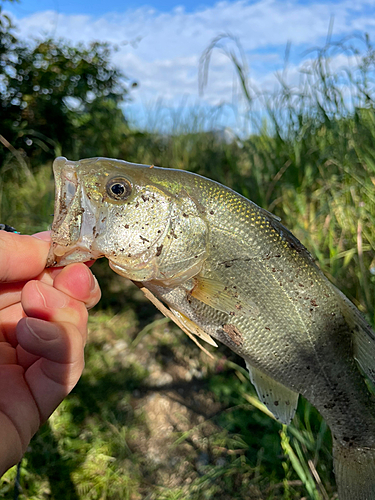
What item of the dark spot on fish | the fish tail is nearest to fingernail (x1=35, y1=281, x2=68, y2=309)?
the dark spot on fish

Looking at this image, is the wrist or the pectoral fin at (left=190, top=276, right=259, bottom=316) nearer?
the wrist

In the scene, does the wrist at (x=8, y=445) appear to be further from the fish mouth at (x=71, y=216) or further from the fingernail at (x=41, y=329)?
the fish mouth at (x=71, y=216)

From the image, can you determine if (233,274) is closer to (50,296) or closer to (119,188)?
(119,188)

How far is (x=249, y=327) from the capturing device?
4.21 feet

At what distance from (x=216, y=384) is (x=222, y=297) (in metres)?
2.03

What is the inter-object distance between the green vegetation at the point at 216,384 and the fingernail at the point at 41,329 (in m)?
1.07

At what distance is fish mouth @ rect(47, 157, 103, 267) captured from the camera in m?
1.15

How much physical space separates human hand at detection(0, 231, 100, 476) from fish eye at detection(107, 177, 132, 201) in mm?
258

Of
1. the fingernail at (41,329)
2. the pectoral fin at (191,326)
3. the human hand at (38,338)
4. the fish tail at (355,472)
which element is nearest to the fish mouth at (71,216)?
the human hand at (38,338)

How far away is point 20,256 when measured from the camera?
4.15ft

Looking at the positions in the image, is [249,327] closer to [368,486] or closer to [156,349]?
[368,486]

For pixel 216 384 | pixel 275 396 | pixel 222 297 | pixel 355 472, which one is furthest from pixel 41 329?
pixel 216 384

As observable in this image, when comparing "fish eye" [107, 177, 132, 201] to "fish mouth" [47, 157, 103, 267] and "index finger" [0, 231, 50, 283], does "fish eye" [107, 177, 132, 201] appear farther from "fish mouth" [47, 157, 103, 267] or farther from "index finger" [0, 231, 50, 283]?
"index finger" [0, 231, 50, 283]

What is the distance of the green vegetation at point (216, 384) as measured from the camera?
86.0 inches
